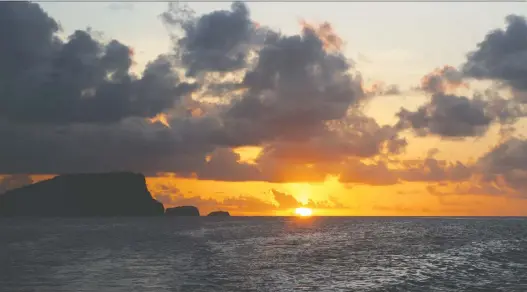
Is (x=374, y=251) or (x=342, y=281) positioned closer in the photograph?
(x=342, y=281)

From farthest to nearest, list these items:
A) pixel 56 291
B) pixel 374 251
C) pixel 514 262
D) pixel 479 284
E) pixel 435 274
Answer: pixel 374 251
pixel 514 262
pixel 435 274
pixel 479 284
pixel 56 291

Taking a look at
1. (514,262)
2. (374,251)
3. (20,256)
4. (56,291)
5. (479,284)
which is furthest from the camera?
(374,251)

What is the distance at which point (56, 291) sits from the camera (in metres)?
48.5

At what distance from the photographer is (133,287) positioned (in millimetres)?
50938

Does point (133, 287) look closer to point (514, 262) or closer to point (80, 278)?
point (80, 278)

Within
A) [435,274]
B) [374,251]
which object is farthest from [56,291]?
[374,251]

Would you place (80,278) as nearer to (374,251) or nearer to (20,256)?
(20,256)

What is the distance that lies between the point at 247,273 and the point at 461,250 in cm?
4634

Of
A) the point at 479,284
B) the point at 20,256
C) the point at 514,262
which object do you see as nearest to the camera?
the point at 479,284

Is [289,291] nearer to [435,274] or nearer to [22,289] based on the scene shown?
[435,274]

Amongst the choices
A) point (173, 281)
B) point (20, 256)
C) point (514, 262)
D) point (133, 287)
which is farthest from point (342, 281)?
point (20, 256)

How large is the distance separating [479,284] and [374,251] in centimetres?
3717

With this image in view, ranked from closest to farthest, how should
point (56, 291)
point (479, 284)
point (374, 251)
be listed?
point (56, 291)
point (479, 284)
point (374, 251)

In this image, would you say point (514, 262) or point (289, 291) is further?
point (514, 262)
